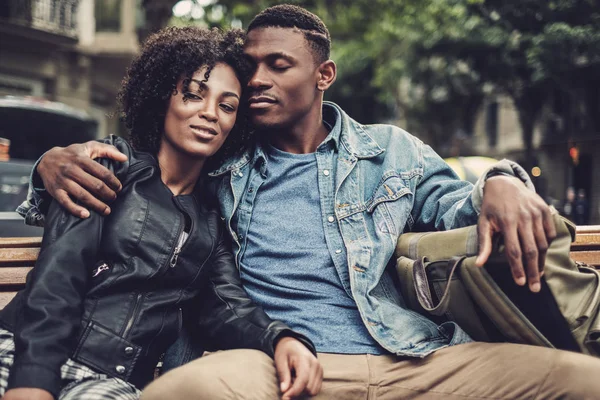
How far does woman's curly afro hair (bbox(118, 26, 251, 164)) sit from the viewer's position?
2.89m

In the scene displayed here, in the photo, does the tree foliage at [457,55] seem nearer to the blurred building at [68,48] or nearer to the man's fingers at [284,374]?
the blurred building at [68,48]

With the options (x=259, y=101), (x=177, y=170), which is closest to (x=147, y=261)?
(x=177, y=170)

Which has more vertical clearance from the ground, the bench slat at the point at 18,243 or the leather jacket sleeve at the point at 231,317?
the bench slat at the point at 18,243

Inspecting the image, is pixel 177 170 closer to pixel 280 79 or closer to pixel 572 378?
pixel 280 79

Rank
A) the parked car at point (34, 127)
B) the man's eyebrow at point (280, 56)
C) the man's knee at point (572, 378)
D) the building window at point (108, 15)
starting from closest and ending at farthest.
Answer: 1. the man's knee at point (572, 378)
2. the man's eyebrow at point (280, 56)
3. the parked car at point (34, 127)
4. the building window at point (108, 15)

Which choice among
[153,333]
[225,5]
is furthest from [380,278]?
[225,5]

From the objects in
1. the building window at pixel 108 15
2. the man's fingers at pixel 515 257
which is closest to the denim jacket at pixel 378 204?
the man's fingers at pixel 515 257

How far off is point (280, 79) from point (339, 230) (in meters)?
0.79

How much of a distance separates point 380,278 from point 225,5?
911 centimetres

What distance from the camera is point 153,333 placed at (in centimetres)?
252

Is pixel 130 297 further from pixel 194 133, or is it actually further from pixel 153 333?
pixel 194 133

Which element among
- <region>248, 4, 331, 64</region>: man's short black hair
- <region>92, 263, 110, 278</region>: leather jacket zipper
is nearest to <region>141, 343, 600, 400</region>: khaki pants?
<region>92, 263, 110, 278</region>: leather jacket zipper

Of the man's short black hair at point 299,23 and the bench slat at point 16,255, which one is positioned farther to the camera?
the man's short black hair at point 299,23

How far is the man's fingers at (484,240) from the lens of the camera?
2334 millimetres
